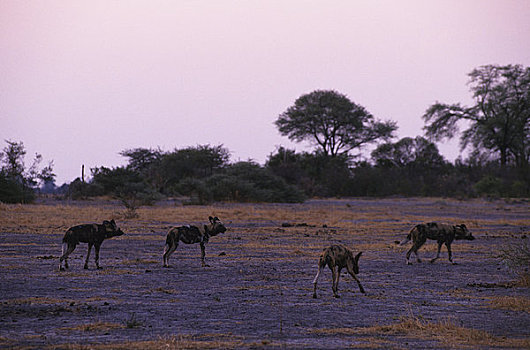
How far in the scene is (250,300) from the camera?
30.5 feet

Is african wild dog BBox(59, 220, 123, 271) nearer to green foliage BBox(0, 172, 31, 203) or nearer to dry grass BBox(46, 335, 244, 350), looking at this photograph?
dry grass BBox(46, 335, 244, 350)

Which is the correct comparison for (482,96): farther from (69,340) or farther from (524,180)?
(69,340)

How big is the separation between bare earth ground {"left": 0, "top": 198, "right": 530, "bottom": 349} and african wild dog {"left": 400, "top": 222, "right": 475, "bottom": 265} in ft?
1.44

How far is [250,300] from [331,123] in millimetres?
60510

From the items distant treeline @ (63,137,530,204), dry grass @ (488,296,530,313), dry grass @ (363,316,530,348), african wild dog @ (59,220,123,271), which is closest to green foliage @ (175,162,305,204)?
distant treeline @ (63,137,530,204)

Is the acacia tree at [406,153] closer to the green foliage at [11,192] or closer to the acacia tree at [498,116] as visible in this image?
the acacia tree at [498,116]

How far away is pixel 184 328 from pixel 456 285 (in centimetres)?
593

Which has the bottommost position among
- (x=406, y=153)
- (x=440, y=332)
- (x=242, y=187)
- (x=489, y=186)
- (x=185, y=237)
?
(x=440, y=332)

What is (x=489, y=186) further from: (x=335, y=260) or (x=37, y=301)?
(x=37, y=301)

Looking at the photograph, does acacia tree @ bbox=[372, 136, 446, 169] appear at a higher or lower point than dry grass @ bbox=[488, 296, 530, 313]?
higher

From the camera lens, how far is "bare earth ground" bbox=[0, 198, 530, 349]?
6863 mm

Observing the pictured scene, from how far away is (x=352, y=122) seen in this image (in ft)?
225

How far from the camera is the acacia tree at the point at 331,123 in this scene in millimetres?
68562

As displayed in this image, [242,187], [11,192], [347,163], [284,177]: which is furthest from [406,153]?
[11,192]
